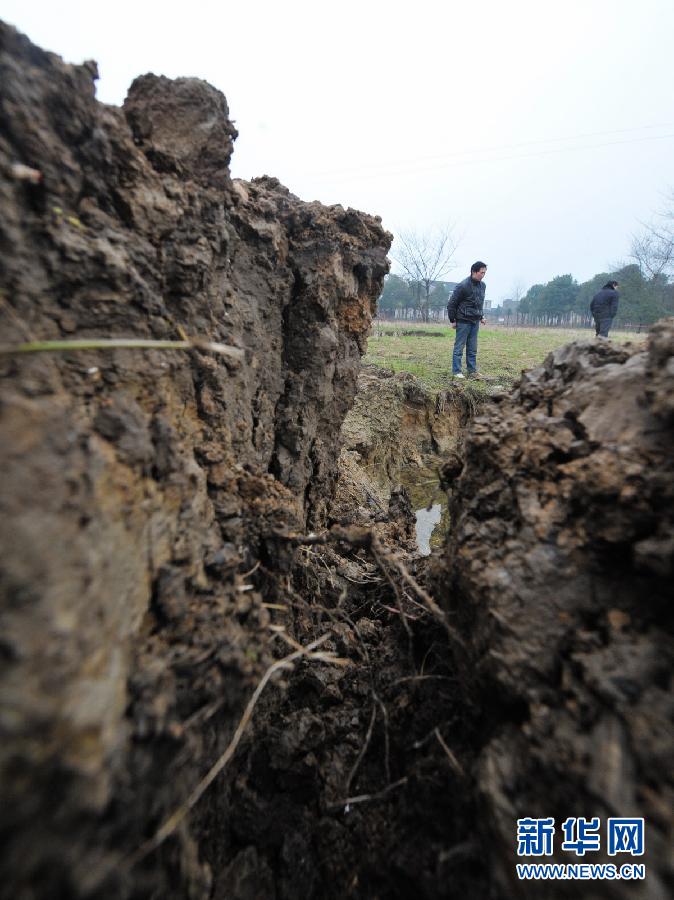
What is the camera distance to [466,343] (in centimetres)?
834

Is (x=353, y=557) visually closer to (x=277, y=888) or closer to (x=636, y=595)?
(x=277, y=888)

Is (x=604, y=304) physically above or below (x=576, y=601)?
above

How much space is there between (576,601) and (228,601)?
1066 mm

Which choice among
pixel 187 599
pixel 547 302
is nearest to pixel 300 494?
pixel 187 599

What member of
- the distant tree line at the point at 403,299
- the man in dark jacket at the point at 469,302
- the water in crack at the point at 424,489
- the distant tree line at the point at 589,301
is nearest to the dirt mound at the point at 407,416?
the water in crack at the point at 424,489

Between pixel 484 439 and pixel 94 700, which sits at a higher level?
pixel 484 439

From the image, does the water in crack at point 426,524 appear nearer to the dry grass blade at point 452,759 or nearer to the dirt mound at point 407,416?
the dirt mound at point 407,416

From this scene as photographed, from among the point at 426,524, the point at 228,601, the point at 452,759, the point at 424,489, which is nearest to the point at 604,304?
the point at 424,489

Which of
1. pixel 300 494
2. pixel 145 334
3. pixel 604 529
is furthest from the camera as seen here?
pixel 300 494

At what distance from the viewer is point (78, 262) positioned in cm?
128

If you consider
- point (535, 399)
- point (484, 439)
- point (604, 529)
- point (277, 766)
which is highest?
point (535, 399)

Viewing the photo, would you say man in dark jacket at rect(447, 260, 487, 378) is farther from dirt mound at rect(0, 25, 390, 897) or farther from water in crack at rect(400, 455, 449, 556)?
dirt mound at rect(0, 25, 390, 897)

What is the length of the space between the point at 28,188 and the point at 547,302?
43.8 metres

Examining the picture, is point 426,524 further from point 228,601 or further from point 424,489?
point 228,601
